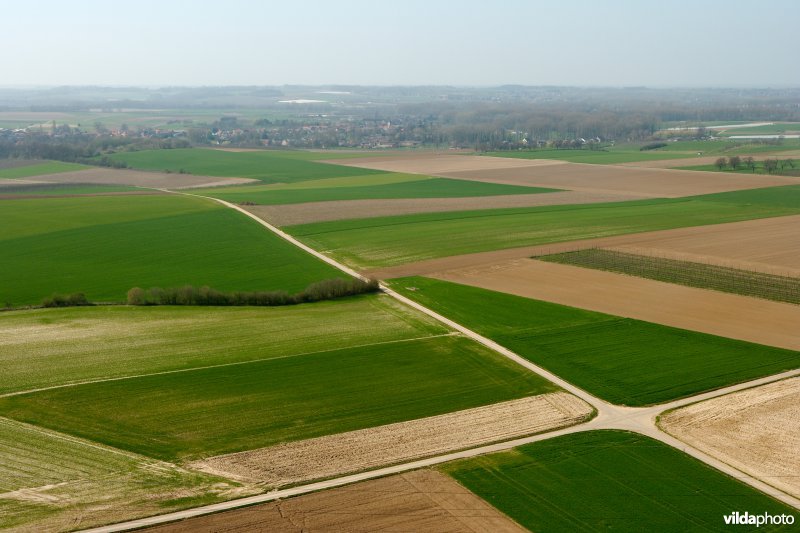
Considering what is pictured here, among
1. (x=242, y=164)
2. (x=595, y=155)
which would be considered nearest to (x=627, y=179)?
(x=595, y=155)

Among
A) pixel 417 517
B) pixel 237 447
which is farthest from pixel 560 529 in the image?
→ pixel 237 447

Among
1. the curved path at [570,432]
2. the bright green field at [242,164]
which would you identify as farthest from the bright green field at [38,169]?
the curved path at [570,432]

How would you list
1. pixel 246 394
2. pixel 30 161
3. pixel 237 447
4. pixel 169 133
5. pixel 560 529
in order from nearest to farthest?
pixel 560 529
pixel 237 447
pixel 246 394
pixel 30 161
pixel 169 133

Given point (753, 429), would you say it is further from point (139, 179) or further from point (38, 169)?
point (38, 169)

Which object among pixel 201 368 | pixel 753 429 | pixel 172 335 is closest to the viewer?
pixel 753 429

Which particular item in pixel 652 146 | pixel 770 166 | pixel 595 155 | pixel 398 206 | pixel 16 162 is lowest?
pixel 398 206

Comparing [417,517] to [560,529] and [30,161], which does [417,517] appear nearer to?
[560,529]

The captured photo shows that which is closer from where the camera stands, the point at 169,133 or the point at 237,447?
the point at 237,447
